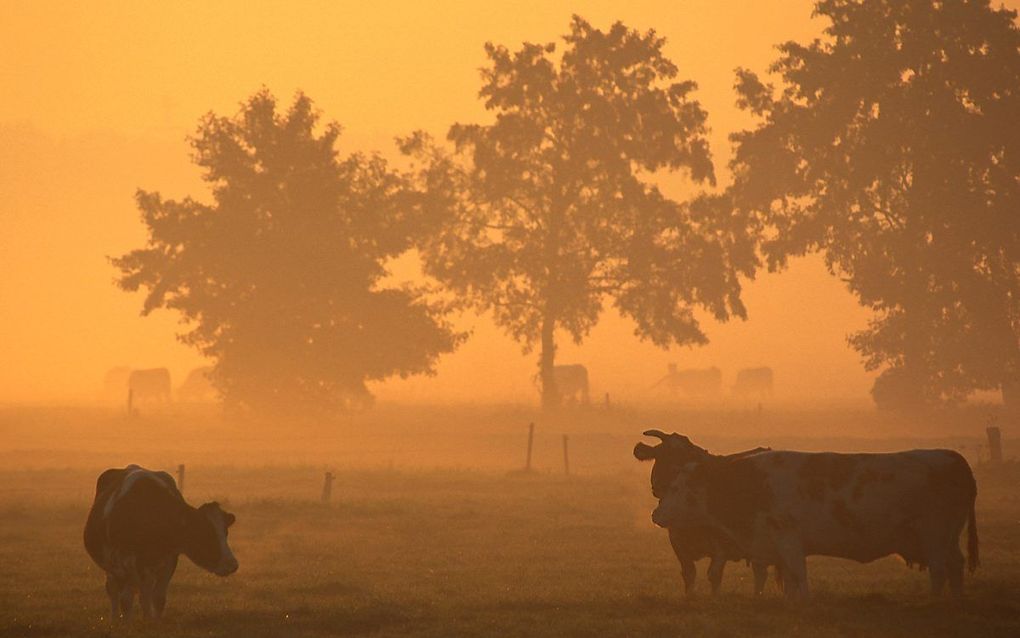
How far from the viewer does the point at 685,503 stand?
1911 centimetres

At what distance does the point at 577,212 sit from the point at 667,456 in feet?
162

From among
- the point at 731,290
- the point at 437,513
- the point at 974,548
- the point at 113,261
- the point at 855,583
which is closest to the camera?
the point at 974,548

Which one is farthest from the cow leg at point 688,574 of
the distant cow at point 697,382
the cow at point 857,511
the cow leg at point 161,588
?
the distant cow at point 697,382

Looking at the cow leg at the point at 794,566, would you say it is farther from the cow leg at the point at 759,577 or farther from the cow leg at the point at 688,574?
the cow leg at the point at 688,574

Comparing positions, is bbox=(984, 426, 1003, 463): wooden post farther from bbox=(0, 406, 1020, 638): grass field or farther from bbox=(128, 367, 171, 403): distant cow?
bbox=(128, 367, 171, 403): distant cow

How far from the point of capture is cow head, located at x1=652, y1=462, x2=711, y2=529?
19016 mm

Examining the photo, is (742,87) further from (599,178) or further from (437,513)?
(437,513)

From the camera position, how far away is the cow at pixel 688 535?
19.5m

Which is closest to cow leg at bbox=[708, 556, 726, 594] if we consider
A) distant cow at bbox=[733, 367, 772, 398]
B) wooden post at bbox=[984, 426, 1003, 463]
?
wooden post at bbox=[984, 426, 1003, 463]

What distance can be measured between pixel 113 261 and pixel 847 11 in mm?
35059

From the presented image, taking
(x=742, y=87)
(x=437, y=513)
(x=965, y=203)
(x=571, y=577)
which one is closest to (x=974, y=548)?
(x=571, y=577)

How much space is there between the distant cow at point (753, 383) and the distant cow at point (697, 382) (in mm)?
4422

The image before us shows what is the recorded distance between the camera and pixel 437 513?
32.4m

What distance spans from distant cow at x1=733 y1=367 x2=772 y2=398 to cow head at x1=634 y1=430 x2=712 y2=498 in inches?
4175
